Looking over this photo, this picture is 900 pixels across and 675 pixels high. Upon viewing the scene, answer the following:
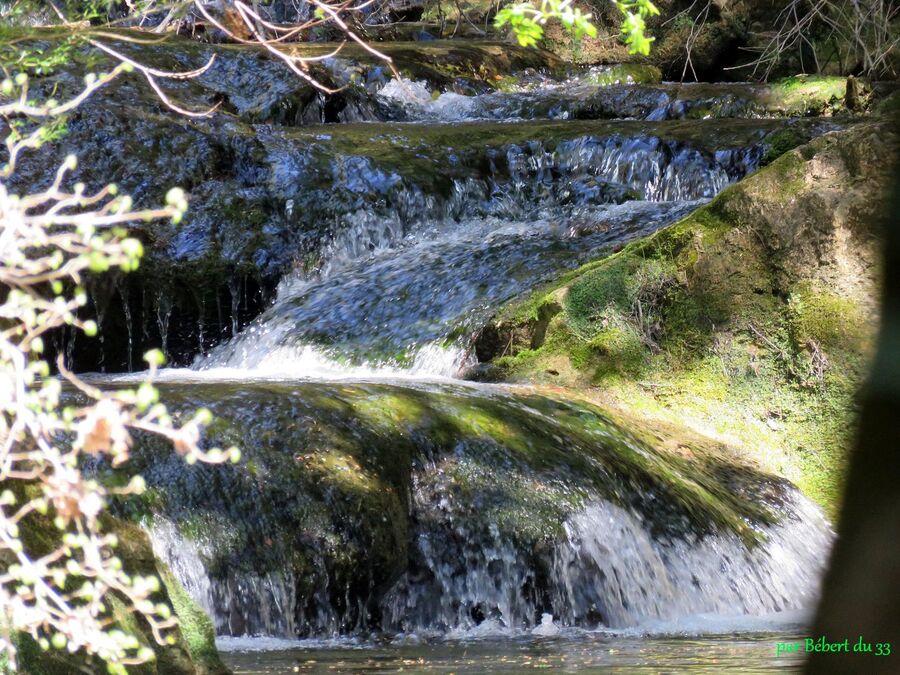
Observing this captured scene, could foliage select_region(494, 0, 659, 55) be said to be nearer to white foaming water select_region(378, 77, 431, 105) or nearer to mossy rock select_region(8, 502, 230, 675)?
mossy rock select_region(8, 502, 230, 675)

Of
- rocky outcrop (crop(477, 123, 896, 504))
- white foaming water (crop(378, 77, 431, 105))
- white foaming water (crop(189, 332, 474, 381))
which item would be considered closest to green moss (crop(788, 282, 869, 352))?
rocky outcrop (crop(477, 123, 896, 504))

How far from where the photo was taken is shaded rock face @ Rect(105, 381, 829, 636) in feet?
15.9

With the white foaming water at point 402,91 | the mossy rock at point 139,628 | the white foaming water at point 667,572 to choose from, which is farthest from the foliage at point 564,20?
the white foaming water at point 402,91

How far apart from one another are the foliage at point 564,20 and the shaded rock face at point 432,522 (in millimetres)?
2833

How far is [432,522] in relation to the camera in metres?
5.25

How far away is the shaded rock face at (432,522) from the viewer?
4.84 meters

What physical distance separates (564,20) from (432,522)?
3315 mm

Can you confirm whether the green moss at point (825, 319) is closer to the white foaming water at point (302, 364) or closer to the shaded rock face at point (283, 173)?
the white foaming water at point (302, 364)

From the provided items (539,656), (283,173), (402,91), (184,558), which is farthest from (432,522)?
(402,91)

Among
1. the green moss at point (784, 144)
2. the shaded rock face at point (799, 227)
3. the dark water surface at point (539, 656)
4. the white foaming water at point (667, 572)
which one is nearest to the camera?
the dark water surface at point (539, 656)

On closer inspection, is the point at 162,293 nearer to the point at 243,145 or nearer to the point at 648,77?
the point at 243,145

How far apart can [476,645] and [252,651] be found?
91 cm

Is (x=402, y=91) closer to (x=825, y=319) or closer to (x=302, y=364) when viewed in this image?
(x=302, y=364)

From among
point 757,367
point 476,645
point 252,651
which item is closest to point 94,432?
point 252,651
